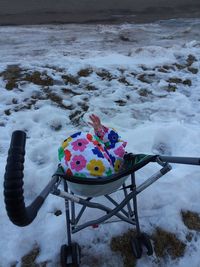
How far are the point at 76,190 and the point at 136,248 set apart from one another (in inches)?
30.3

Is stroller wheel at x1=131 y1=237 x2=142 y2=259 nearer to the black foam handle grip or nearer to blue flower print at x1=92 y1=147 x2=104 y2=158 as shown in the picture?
blue flower print at x1=92 y1=147 x2=104 y2=158

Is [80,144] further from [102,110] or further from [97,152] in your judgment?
[102,110]

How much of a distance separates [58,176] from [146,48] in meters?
5.91

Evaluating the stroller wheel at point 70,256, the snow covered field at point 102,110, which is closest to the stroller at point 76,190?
the stroller wheel at point 70,256

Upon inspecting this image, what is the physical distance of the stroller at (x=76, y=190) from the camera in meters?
1.53

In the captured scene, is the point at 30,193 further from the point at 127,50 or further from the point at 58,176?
the point at 127,50

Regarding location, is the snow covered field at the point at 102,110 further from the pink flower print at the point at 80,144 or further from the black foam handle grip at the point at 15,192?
the black foam handle grip at the point at 15,192

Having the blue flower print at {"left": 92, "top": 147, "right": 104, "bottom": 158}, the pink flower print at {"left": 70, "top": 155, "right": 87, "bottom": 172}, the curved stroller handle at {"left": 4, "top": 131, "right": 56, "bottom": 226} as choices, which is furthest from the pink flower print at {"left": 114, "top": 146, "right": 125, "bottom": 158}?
the curved stroller handle at {"left": 4, "top": 131, "right": 56, "bottom": 226}

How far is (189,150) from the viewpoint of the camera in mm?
3826

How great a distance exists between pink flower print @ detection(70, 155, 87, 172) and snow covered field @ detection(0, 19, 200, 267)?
84 cm

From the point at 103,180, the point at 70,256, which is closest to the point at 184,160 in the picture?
the point at 103,180

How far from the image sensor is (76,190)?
2.32 metres

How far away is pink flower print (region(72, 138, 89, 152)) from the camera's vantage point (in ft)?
7.60

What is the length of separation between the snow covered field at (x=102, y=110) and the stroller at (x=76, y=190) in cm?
13
